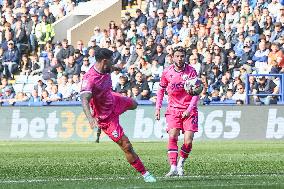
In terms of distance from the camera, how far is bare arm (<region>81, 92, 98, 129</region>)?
1441 cm

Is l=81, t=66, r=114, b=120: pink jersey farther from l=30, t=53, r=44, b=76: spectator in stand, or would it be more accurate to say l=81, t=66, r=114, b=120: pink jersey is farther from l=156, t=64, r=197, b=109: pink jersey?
l=30, t=53, r=44, b=76: spectator in stand

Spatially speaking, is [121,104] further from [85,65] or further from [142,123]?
[85,65]

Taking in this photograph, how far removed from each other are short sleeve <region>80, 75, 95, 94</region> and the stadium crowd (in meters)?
15.6

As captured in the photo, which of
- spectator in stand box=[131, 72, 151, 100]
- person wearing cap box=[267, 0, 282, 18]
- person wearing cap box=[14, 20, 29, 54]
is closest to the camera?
spectator in stand box=[131, 72, 151, 100]

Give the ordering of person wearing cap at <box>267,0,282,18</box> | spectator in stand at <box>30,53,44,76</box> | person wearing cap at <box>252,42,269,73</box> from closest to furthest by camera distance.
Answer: person wearing cap at <box>252,42,269,73</box>, person wearing cap at <box>267,0,282,18</box>, spectator in stand at <box>30,53,44,76</box>

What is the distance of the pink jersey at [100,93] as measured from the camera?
49.9 feet

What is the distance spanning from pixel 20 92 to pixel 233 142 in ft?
30.1

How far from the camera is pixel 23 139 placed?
1310 inches

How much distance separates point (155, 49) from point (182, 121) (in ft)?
54.9

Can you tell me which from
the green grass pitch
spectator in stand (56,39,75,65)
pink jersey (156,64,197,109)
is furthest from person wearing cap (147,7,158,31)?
pink jersey (156,64,197,109)

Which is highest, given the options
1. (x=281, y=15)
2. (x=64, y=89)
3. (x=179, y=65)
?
(x=281, y=15)

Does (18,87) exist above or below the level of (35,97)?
above

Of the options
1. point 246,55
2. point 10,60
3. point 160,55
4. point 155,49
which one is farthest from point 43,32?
point 246,55

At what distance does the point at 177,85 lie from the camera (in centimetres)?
1741
